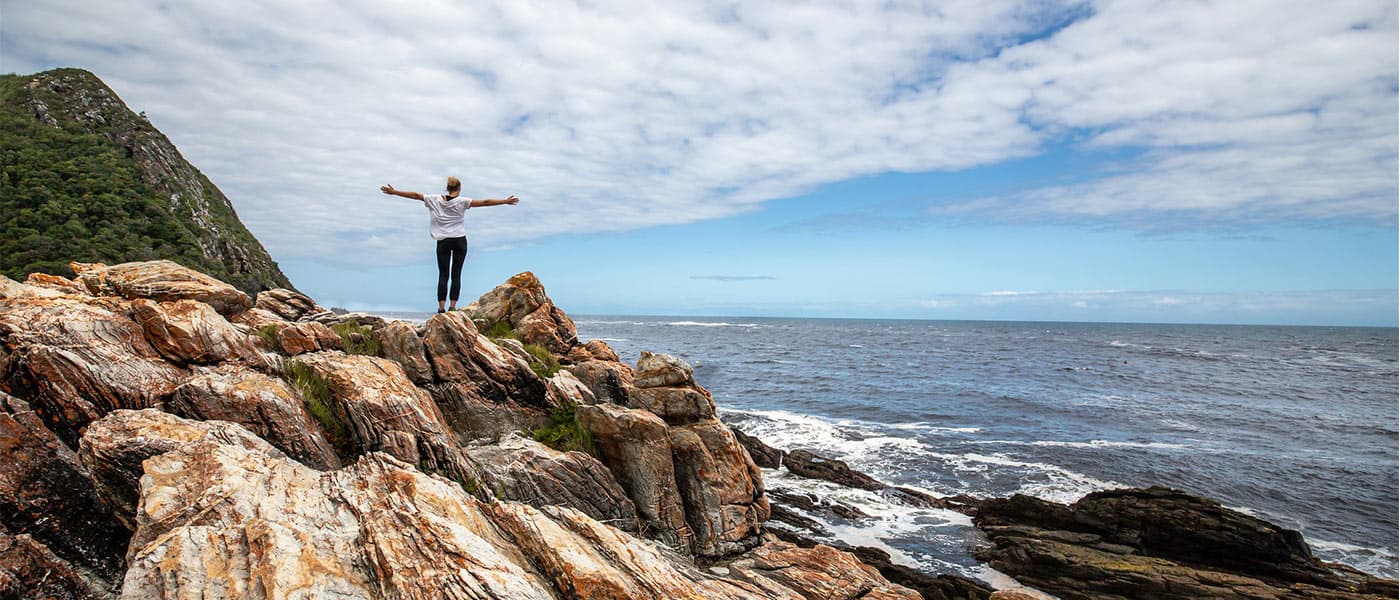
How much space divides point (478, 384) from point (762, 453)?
52.9ft

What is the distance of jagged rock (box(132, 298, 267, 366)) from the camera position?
1139 cm

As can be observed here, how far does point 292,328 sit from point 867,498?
19161 millimetres

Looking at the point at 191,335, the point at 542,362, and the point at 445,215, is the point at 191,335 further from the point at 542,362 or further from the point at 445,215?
the point at 542,362

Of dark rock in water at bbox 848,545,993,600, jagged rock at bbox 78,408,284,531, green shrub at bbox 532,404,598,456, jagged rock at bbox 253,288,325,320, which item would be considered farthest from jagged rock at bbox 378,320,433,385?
dark rock in water at bbox 848,545,993,600

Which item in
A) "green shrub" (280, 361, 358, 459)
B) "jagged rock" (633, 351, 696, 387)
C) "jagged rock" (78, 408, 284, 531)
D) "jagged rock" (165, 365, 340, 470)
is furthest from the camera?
"jagged rock" (633, 351, 696, 387)

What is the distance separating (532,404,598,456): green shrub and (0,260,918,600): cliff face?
52 mm

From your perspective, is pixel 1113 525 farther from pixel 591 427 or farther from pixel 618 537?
pixel 618 537

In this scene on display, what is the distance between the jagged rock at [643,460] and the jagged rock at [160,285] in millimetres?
9277

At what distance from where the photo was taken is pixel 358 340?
14.7 m

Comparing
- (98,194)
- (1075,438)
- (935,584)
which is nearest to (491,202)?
(935,584)

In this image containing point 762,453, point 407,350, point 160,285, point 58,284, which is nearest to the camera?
point 58,284

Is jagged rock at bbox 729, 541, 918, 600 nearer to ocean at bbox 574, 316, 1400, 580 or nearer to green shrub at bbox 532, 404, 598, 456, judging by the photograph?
green shrub at bbox 532, 404, 598, 456

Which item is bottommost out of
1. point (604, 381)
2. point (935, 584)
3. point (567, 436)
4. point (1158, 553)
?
point (935, 584)

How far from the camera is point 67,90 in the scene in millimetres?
53375
